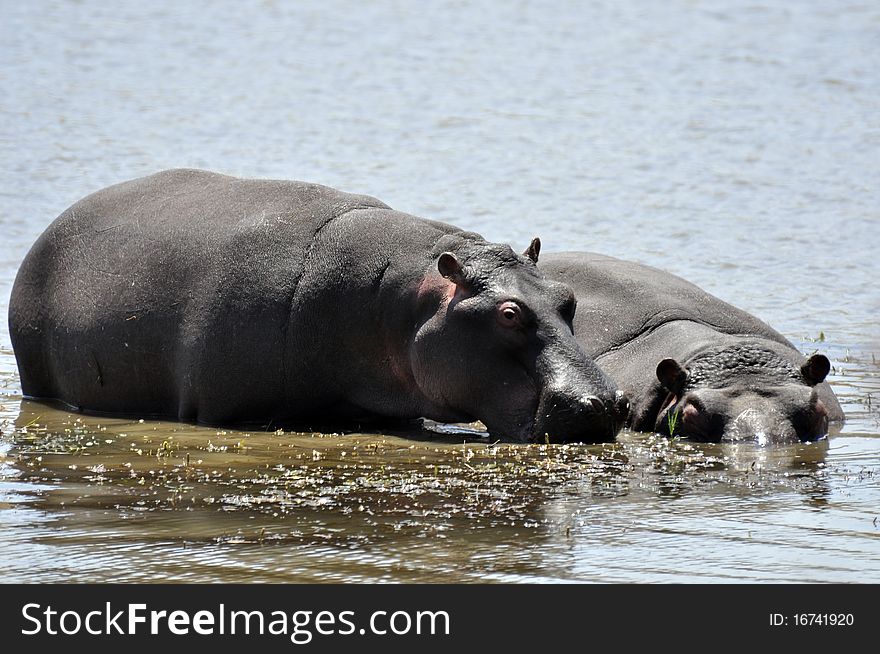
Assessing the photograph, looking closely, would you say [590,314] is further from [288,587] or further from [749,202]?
[749,202]

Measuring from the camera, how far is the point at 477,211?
637 inches

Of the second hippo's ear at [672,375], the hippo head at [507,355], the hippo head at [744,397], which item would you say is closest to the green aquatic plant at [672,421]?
the hippo head at [744,397]

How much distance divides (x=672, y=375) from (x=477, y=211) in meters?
8.40

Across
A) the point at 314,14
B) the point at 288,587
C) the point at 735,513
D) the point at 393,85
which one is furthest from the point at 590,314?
the point at 314,14

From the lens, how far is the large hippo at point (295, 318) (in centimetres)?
745

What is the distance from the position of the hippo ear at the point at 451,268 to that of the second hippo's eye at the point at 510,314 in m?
0.30

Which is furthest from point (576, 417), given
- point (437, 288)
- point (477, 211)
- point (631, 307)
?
point (477, 211)

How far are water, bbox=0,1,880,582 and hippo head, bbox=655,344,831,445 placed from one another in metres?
0.19

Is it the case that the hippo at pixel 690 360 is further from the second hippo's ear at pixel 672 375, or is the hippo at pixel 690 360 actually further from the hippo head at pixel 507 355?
the hippo head at pixel 507 355

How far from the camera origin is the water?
5312 mm

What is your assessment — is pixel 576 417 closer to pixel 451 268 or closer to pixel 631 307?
pixel 451 268

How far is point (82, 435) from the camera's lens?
7.55 m

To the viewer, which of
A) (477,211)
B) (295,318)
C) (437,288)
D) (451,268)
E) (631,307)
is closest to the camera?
(451,268)

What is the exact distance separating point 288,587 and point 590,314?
4.81 metres
